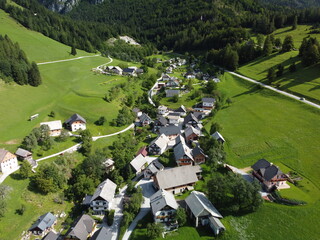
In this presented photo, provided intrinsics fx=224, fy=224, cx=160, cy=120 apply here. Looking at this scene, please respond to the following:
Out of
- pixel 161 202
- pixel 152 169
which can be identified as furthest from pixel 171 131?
pixel 161 202

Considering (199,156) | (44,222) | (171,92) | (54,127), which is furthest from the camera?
(171,92)

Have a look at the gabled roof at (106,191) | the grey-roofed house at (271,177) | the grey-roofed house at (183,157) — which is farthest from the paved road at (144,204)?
the grey-roofed house at (271,177)

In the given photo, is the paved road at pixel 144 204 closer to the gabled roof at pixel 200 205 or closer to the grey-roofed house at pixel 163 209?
the grey-roofed house at pixel 163 209

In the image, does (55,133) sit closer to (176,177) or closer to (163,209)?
(176,177)

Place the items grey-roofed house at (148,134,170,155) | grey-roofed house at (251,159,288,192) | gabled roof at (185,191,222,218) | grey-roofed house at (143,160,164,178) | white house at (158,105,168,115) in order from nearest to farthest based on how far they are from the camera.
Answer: gabled roof at (185,191,222,218) → grey-roofed house at (251,159,288,192) → grey-roofed house at (143,160,164,178) → grey-roofed house at (148,134,170,155) → white house at (158,105,168,115)

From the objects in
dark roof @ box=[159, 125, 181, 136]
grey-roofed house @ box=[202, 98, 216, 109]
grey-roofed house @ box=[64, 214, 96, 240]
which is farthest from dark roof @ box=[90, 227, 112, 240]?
grey-roofed house @ box=[202, 98, 216, 109]

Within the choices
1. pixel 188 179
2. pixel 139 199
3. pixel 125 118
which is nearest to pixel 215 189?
pixel 188 179

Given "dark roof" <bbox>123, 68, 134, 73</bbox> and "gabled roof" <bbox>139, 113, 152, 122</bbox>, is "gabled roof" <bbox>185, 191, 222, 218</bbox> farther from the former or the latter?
"dark roof" <bbox>123, 68, 134, 73</bbox>
